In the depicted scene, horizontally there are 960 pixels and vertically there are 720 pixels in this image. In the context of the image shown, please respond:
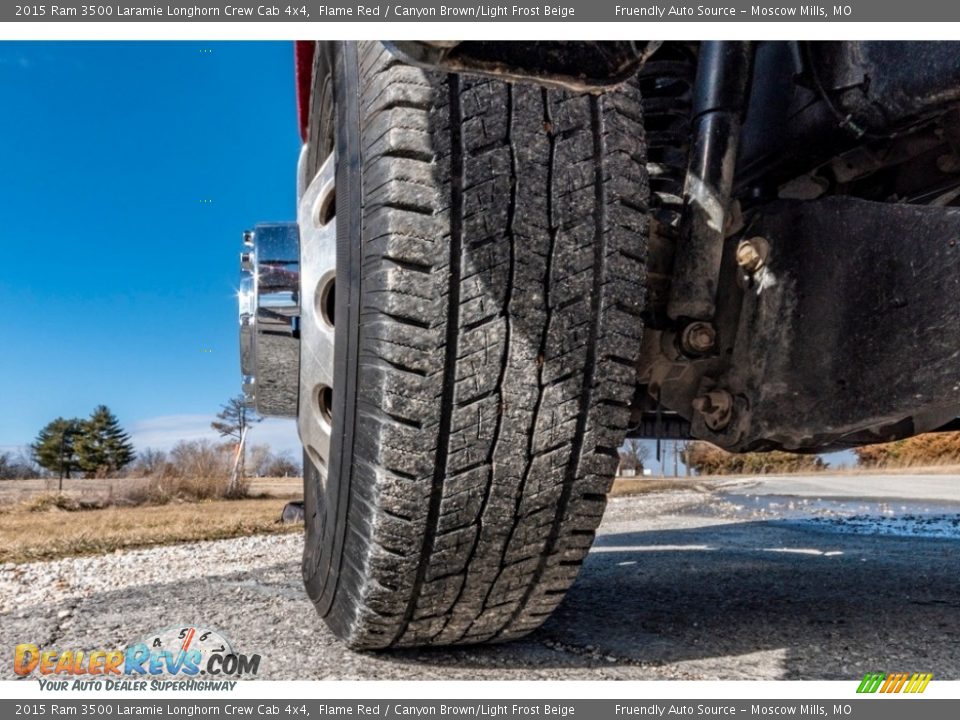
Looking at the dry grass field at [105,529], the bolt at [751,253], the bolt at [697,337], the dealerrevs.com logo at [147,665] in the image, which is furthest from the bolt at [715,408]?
the dry grass field at [105,529]

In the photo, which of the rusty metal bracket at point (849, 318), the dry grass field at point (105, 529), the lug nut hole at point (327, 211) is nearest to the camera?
the rusty metal bracket at point (849, 318)

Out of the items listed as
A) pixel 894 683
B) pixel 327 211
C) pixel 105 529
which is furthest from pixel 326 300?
pixel 105 529

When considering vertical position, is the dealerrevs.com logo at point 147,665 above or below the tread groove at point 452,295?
below

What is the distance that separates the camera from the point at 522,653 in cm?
132

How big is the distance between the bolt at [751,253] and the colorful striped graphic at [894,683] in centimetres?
71

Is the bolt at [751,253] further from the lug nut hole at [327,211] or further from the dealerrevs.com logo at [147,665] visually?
the dealerrevs.com logo at [147,665]

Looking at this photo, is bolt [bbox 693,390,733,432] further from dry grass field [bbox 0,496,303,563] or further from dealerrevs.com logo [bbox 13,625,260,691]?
dry grass field [bbox 0,496,303,563]

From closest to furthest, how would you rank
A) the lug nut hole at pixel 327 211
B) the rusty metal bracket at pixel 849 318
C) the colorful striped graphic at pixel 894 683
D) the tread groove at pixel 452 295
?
1. the tread groove at pixel 452 295
2. the colorful striped graphic at pixel 894 683
3. the rusty metal bracket at pixel 849 318
4. the lug nut hole at pixel 327 211

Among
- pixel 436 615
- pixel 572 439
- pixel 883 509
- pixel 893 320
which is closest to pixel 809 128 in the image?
pixel 893 320

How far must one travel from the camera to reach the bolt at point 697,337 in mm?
1289

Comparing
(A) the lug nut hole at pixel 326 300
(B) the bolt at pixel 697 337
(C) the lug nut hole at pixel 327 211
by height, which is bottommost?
(B) the bolt at pixel 697 337

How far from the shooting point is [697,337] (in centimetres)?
129

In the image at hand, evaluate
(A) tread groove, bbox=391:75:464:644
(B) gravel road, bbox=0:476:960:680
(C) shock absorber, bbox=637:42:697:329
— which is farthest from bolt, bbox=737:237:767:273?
(B) gravel road, bbox=0:476:960:680

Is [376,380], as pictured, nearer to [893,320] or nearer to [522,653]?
[522,653]
